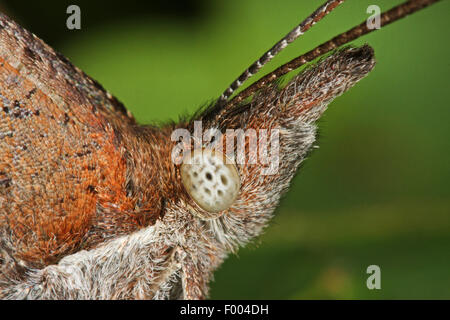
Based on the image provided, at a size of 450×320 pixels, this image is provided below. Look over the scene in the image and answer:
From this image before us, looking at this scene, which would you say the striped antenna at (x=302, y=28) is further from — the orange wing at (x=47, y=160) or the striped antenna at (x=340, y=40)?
the orange wing at (x=47, y=160)

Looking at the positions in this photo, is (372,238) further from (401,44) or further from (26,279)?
(26,279)

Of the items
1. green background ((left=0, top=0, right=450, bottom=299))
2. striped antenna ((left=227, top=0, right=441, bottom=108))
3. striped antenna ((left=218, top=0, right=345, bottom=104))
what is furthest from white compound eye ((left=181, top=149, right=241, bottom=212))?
green background ((left=0, top=0, right=450, bottom=299))

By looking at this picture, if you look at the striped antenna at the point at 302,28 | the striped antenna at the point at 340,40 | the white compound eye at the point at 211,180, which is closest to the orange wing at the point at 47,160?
the white compound eye at the point at 211,180

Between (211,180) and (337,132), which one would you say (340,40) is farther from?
(337,132)

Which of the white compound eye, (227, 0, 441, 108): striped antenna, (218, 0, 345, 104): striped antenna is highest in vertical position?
(218, 0, 345, 104): striped antenna

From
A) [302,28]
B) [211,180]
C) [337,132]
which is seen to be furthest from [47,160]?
[337,132]

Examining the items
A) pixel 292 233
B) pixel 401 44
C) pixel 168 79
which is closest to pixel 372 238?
pixel 292 233

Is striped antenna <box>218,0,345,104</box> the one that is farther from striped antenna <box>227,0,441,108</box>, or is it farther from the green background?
the green background
